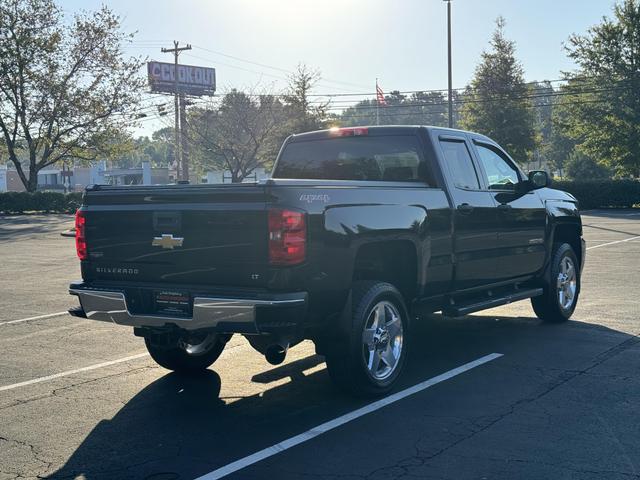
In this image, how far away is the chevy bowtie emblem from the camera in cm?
552

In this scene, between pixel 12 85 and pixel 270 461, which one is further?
pixel 12 85

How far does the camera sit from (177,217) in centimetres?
553

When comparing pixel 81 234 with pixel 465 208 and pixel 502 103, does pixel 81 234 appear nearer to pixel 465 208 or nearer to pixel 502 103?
pixel 465 208

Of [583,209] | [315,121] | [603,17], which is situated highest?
[603,17]

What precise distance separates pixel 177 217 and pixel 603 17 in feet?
140

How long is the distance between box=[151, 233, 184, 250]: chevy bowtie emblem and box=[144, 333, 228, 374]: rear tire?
4.23ft

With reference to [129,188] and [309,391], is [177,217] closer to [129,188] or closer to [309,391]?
[129,188]

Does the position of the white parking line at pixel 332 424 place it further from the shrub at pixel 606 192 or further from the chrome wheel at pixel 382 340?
the shrub at pixel 606 192

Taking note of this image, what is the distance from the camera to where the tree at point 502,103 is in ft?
163

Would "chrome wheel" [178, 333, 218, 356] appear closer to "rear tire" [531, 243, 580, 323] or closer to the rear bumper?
the rear bumper

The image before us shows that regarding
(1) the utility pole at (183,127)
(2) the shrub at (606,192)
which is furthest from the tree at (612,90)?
(1) the utility pole at (183,127)

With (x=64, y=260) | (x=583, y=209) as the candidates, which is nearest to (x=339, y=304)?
(x=64, y=260)

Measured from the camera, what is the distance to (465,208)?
279 inches

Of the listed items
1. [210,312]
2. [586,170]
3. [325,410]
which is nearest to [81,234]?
[210,312]
